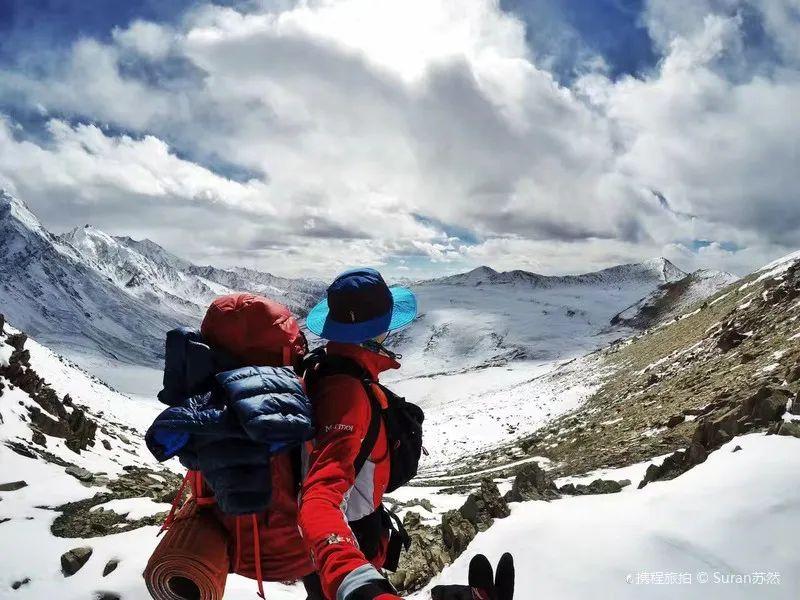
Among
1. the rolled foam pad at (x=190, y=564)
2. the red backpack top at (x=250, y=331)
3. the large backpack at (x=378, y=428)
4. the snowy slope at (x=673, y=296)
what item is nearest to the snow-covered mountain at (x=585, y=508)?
the large backpack at (x=378, y=428)

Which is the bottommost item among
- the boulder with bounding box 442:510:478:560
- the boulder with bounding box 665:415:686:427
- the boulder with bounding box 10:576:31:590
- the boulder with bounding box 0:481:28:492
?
the boulder with bounding box 10:576:31:590

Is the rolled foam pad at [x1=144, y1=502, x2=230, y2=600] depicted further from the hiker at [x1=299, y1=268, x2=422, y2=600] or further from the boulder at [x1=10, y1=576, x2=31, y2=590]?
the boulder at [x1=10, y1=576, x2=31, y2=590]

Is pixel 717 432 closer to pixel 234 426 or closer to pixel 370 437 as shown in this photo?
pixel 370 437

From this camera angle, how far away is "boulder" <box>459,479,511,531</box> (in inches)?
291

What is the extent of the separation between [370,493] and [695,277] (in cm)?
22819

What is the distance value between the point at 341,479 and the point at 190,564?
1220 millimetres

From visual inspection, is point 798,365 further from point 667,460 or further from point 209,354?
point 209,354

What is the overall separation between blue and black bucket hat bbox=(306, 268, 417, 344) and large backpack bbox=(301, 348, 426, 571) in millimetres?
194

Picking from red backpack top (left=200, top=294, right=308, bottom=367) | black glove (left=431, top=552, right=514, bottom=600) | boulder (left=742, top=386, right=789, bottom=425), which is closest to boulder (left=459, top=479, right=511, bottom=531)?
black glove (left=431, top=552, right=514, bottom=600)

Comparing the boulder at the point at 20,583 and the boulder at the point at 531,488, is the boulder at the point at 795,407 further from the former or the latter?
the boulder at the point at 20,583

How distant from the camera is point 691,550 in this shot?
4.66 m

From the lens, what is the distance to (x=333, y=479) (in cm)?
270

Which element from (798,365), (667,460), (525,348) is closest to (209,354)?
(667,460)

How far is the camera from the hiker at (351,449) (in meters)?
2.33
